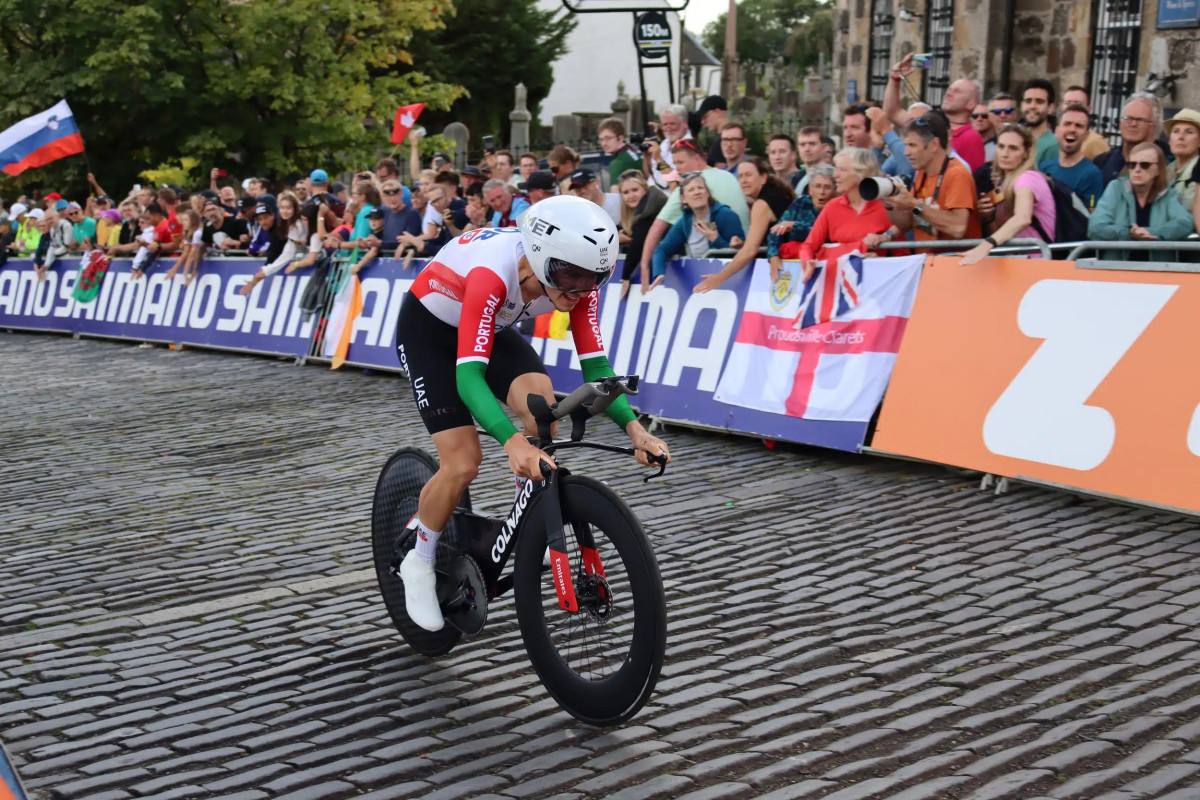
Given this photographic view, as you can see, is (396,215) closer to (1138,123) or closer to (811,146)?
(811,146)

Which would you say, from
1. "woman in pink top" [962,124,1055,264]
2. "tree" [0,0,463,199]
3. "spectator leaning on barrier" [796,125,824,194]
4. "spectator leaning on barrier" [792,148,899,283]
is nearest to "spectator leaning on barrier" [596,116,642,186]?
"spectator leaning on barrier" [796,125,824,194]

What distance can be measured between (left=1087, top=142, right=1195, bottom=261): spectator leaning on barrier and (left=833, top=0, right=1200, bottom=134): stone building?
943 cm

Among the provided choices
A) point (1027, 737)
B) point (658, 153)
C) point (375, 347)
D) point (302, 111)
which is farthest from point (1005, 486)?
point (302, 111)

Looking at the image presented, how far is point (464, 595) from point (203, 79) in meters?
27.9

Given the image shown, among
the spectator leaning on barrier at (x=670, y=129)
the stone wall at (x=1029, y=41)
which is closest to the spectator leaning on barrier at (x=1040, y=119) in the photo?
the spectator leaning on barrier at (x=670, y=129)

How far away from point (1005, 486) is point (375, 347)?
8.43 meters

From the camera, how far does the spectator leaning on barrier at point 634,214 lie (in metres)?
11.3

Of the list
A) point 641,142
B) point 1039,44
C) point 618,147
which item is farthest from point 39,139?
point 1039,44

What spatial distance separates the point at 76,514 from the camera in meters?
8.54

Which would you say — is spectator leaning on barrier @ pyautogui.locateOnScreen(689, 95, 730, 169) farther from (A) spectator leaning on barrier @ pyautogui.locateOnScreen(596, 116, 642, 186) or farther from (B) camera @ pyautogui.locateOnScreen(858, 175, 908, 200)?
(B) camera @ pyautogui.locateOnScreen(858, 175, 908, 200)

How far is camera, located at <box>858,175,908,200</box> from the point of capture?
9.09 m

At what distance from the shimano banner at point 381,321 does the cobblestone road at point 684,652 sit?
114 cm

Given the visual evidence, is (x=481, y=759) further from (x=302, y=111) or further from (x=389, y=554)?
(x=302, y=111)

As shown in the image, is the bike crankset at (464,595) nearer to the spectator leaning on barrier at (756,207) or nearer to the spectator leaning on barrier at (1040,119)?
the spectator leaning on barrier at (756,207)
